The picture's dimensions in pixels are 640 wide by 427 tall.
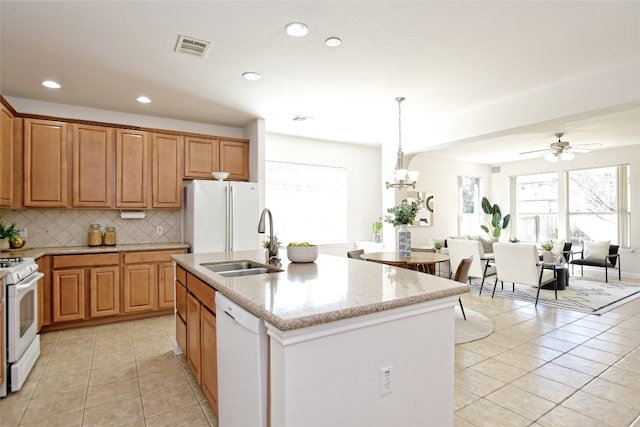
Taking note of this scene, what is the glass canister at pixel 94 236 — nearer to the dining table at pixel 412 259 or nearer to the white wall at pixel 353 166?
the white wall at pixel 353 166

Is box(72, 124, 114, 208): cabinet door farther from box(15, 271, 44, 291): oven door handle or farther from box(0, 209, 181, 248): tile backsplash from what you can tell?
box(15, 271, 44, 291): oven door handle

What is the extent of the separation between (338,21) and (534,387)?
2964mm

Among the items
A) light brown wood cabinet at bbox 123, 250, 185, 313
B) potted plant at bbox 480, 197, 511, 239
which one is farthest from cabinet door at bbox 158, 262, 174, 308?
potted plant at bbox 480, 197, 511, 239

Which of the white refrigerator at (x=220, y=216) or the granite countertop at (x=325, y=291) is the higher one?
the white refrigerator at (x=220, y=216)

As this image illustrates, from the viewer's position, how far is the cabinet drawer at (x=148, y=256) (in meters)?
4.02

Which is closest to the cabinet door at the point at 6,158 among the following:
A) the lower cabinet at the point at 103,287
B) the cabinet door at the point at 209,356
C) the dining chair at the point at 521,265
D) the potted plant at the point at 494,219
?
the lower cabinet at the point at 103,287

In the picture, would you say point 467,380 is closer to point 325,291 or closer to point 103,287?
point 325,291

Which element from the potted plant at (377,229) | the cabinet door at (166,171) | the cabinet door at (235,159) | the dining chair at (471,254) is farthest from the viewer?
the potted plant at (377,229)

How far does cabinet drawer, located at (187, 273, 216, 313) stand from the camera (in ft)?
6.42

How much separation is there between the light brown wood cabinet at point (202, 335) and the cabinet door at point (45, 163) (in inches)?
93.2

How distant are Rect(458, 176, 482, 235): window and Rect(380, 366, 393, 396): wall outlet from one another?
733 centimetres

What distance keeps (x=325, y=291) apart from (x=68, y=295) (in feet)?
11.4

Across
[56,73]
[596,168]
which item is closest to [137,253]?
[56,73]

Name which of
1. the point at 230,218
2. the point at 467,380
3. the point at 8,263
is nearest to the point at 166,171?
the point at 230,218
